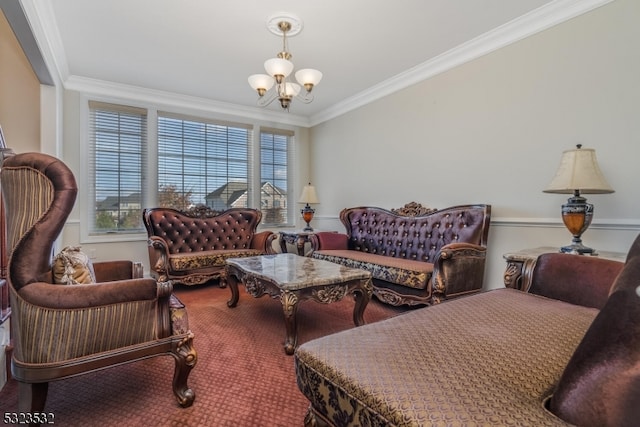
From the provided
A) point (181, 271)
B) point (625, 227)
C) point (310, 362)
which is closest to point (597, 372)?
point (310, 362)

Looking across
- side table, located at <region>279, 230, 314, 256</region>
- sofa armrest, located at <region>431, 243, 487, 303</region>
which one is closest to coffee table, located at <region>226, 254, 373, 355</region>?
sofa armrest, located at <region>431, 243, 487, 303</region>

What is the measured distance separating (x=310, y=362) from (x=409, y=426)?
0.39 meters

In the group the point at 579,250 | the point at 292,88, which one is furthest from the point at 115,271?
the point at 579,250

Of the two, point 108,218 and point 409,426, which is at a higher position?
point 108,218

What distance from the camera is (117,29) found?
2.85m

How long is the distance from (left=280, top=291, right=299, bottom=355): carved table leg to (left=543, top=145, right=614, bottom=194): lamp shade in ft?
6.17

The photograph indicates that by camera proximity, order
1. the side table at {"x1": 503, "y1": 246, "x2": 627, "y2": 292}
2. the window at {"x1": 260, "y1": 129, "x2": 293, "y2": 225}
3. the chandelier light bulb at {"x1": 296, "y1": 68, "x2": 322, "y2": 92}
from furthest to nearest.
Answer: the window at {"x1": 260, "y1": 129, "x2": 293, "y2": 225} → the chandelier light bulb at {"x1": 296, "y1": 68, "x2": 322, "y2": 92} → the side table at {"x1": 503, "y1": 246, "x2": 627, "y2": 292}

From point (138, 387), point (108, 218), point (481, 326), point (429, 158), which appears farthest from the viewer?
point (108, 218)

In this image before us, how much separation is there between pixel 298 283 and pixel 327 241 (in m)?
1.81

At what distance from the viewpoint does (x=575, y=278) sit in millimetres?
1619

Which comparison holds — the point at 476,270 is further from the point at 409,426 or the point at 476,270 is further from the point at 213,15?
the point at 213,15

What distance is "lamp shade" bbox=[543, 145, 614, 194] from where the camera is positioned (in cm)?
206

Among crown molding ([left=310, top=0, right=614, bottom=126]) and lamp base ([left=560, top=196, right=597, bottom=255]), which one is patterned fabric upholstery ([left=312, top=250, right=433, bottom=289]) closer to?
lamp base ([left=560, top=196, right=597, bottom=255])

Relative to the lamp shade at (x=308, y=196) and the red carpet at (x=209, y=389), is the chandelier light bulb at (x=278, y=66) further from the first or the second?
the lamp shade at (x=308, y=196)
